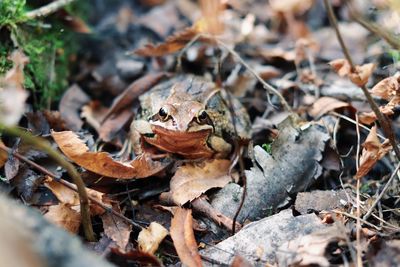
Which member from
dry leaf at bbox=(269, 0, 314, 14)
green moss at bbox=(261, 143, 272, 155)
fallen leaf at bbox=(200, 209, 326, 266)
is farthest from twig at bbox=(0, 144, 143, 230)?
dry leaf at bbox=(269, 0, 314, 14)

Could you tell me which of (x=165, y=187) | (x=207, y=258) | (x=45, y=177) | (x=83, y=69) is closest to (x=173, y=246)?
(x=207, y=258)

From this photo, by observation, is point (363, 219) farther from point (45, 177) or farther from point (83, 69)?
point (83, 69)

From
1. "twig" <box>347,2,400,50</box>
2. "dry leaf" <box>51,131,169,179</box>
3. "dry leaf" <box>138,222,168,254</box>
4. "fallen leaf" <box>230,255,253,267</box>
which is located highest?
"twig" <box>347,2,400,50</box>

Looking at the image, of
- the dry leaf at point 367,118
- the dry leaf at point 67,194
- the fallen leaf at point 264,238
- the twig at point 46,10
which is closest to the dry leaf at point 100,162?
the dry leaf at point 67,194

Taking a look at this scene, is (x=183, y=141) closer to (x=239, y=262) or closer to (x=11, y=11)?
(x=239, y=262)

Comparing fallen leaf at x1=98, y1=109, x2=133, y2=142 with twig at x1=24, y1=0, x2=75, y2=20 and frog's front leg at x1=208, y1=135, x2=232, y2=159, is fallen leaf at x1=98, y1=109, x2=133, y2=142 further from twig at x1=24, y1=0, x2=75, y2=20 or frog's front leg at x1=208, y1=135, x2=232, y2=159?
twig at x1=24, y1=0, x2=75, y2=20
